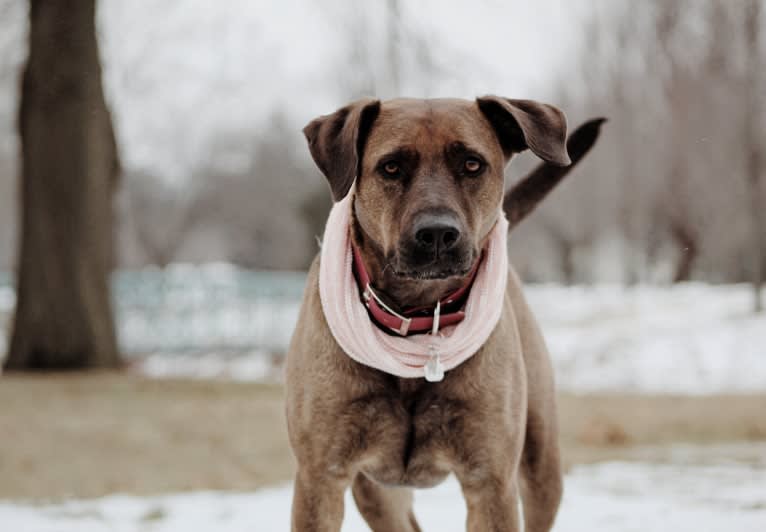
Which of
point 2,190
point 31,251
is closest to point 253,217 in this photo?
point 2,190

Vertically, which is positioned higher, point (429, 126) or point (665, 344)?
point (429, 126)

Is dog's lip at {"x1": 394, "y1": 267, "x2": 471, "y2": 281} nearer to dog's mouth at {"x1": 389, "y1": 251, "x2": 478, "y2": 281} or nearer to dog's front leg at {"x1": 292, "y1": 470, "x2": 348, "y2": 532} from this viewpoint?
dog's mouth at {"x1": 389, "y1": 251, "x2": 478, "y2": 281}

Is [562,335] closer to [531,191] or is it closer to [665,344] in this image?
[665,344]

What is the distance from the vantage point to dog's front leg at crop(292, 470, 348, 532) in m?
2.94

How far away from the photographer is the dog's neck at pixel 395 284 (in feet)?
10.2

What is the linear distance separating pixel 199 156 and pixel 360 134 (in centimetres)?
3852

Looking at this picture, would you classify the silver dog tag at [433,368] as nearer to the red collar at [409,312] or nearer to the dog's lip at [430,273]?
the red collar at [409,312]

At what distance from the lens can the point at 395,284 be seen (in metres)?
3.13

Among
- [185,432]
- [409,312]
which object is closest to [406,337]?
[409,312]

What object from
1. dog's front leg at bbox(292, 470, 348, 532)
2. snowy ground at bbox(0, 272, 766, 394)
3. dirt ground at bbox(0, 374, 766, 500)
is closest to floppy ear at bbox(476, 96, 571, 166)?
dog's front leg at bbox(292, 470, 348, 532)

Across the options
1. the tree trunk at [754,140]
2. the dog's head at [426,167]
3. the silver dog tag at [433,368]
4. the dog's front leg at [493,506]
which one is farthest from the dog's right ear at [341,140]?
the tree trunk at [754,140]

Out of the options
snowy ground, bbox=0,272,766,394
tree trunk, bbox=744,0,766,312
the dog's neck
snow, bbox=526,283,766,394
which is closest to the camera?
the dog's neck

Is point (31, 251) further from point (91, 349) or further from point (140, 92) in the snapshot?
point (140, 92)

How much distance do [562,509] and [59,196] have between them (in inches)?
357
